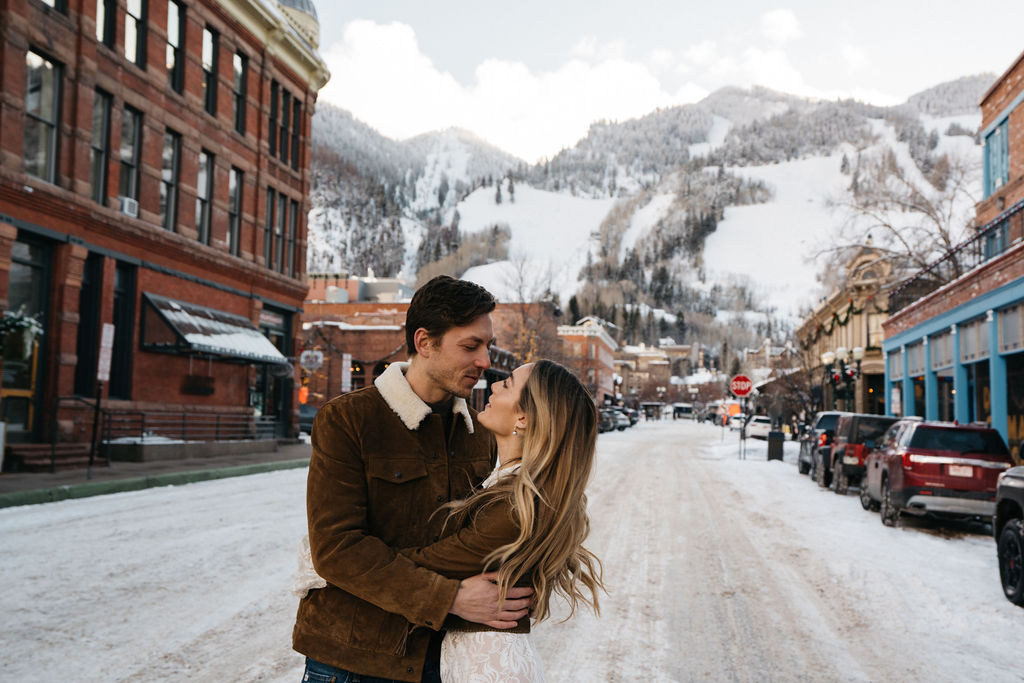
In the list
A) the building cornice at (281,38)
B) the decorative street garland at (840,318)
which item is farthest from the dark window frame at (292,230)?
the decorative street garland at (840,318)

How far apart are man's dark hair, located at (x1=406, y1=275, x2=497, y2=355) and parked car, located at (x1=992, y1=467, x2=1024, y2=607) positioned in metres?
6.88

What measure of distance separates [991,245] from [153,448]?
21.5 metres

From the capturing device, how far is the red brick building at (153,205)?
17.1m

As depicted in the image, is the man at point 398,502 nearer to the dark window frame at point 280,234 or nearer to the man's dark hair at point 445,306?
the man's dark hair at point 445,306

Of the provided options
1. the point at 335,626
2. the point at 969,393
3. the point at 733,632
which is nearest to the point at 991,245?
the point at 969,393

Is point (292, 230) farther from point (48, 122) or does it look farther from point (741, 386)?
point (741, 386)

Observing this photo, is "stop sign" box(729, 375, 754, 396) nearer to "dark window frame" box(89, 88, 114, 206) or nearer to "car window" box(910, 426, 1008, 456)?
"car window" box(910, 426, 1008, 456)

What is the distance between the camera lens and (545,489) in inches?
92.6

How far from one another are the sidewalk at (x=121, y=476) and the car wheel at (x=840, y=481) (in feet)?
42.0

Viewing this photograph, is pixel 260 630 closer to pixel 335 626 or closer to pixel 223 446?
pixel 335 626

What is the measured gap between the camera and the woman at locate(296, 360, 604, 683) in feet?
7.44

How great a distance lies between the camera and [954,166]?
28.4 meters

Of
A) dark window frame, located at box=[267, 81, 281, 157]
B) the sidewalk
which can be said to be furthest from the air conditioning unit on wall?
dark window frame, located at box=[267, 81, 281, 157]

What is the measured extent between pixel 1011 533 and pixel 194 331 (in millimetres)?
19352
